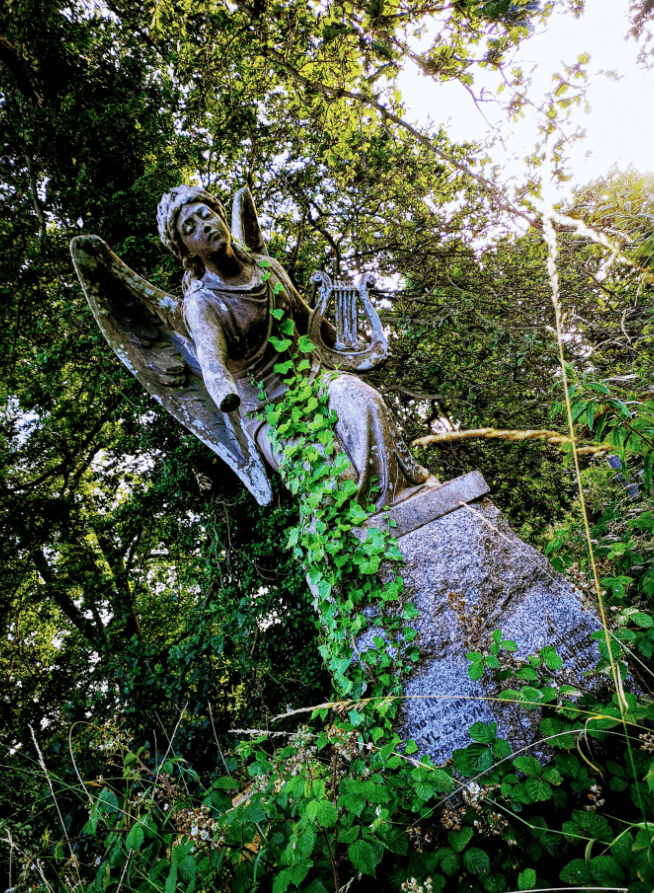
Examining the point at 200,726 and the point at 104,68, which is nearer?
the point at 200,726

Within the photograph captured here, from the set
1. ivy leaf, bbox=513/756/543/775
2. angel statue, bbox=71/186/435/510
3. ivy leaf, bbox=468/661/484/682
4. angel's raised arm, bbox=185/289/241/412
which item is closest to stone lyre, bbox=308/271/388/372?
angel statue, bbox=71/186/435/510

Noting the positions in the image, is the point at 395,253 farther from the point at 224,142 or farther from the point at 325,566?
the point at 325,566

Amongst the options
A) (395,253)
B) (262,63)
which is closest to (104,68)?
(262,63)

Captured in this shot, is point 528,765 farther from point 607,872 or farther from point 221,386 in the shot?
point 221,386

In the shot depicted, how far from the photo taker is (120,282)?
3045 mm

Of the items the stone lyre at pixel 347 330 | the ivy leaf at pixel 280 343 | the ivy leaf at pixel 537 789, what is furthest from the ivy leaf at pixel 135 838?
the stone lyre at pixel 347 330

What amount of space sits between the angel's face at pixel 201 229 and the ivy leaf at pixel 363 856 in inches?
109

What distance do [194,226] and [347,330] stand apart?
1.11m

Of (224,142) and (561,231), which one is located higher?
(224,142)

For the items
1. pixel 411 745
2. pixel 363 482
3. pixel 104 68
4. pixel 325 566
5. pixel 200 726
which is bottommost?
pixel 200 726

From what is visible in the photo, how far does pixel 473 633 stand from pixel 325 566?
745mm

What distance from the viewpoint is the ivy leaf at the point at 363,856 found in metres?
1.08

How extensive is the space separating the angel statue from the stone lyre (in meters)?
0.02

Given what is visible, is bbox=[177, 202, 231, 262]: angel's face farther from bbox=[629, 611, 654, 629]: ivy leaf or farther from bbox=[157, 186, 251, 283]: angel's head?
bbox=[629, 611, 654, 629]: ivy leaf
